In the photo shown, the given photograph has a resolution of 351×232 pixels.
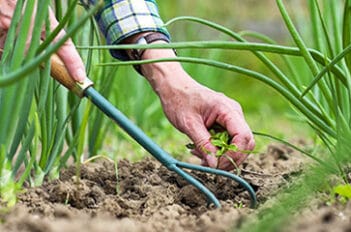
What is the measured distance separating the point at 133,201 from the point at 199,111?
359 mm

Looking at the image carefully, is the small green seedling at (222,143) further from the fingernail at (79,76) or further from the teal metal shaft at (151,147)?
the fingernail at (79,76)

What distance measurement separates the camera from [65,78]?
5.90 feet

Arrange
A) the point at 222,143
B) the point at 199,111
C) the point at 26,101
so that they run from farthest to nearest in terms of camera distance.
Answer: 1. the point at 199,111
2. the point at 222,143
3. the point at 26,101

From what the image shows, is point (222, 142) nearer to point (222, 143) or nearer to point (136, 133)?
point (222, 143)

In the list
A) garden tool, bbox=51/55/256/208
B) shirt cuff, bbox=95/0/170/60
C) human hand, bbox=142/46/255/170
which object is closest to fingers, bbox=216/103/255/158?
human hand, bbox=142/46/255/170

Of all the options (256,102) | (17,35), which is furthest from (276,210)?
(256,102)

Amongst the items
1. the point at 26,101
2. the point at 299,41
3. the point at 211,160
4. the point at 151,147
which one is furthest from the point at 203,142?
the point at 26,101

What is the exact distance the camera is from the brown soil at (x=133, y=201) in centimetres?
128

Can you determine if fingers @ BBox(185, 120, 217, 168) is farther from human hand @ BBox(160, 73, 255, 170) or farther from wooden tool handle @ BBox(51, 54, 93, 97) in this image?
wooden tool handle @ BBox(51, 54, 93, 97)

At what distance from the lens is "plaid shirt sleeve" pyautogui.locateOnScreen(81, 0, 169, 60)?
6.91 feet

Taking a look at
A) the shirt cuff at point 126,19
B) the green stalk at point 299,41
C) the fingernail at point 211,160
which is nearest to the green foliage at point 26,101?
the shirt cuff at point 126,19

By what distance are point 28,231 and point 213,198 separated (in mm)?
547

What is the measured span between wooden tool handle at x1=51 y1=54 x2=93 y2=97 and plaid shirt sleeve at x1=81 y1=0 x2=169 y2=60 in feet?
1.08

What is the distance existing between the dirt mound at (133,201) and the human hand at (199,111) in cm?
7
